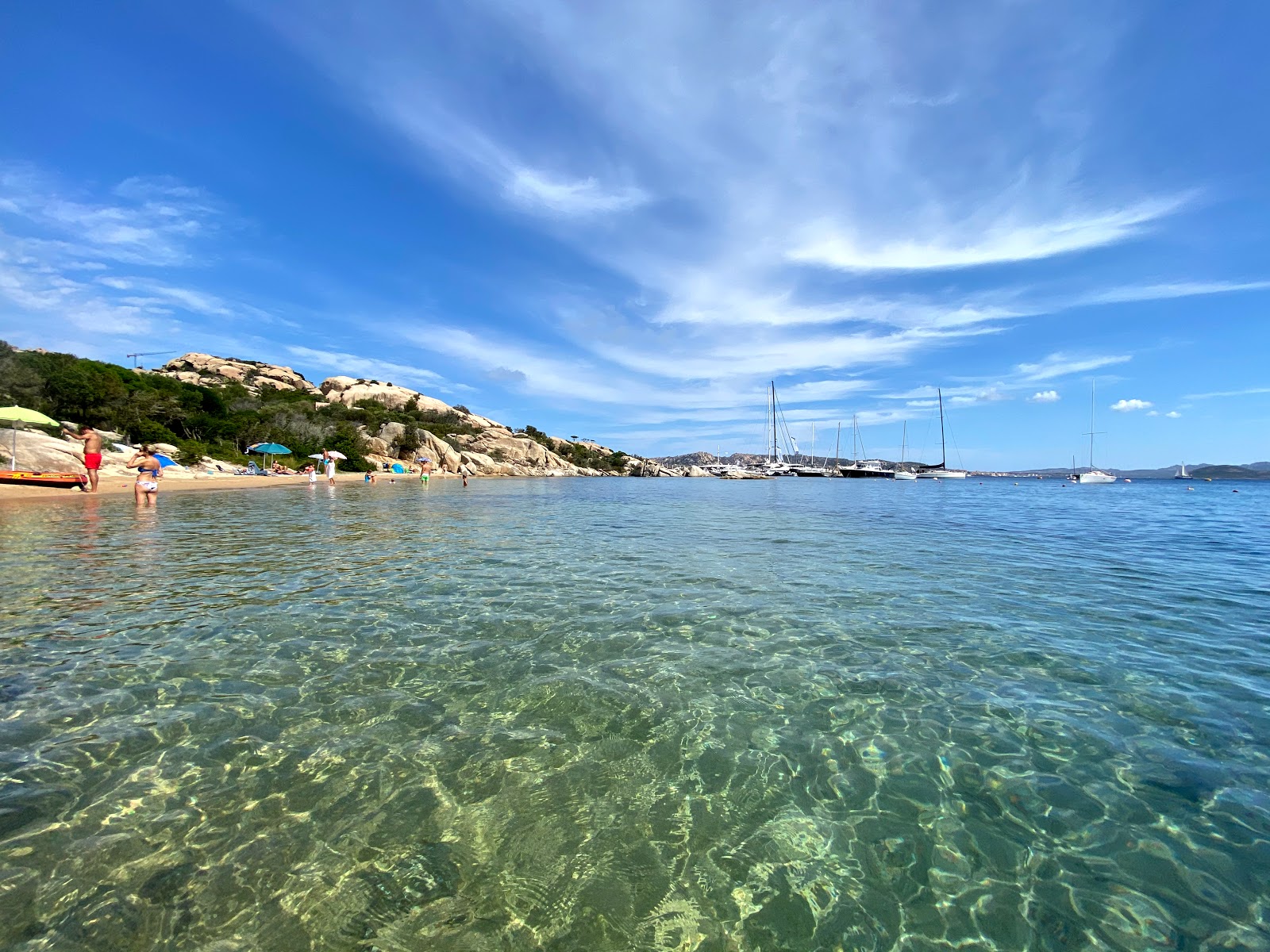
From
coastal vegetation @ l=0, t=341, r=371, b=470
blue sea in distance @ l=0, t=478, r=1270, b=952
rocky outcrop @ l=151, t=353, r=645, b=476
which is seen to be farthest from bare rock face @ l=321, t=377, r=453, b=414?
blue sea in distance @ l=0, t=478, r=1270, b=952

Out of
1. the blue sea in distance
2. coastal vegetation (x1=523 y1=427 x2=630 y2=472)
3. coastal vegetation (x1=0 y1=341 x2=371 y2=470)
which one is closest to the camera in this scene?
the blue sea in distance

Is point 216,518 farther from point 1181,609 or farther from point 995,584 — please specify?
point 1181,609

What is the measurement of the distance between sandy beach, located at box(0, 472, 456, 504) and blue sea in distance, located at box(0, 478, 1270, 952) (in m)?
25.1

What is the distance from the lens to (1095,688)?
6.40 meters

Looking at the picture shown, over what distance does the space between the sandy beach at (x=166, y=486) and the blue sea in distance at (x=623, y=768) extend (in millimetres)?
25078

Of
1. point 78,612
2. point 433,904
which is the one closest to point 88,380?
point 78,612

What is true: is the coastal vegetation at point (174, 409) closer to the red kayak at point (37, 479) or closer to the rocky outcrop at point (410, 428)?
the rocky outcrop at point (410, 428)

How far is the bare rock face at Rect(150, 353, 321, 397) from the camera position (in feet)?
352

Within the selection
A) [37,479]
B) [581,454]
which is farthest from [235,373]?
[37,479]

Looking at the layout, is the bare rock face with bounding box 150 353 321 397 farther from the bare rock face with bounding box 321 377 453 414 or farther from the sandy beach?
the sandy beach

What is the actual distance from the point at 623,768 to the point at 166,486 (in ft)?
159

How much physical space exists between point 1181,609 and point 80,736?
16.2 meters

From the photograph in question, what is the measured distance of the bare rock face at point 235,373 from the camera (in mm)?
107438

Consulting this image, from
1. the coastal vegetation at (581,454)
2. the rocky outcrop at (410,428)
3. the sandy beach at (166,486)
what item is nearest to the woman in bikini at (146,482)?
the sandy beach at (166,486)
